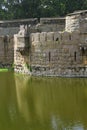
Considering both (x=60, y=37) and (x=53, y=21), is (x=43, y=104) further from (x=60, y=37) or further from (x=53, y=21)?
(x=53, y=21)

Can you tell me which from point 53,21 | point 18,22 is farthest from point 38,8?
point 53,21

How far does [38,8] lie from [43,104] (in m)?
27.5

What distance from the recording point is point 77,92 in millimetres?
20078

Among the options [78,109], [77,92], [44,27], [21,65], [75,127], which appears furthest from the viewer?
[44,27]

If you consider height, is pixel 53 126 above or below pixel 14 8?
below

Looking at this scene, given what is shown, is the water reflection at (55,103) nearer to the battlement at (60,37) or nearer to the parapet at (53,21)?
the battlement at (60,37)

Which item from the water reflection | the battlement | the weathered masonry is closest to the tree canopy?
the weathered masonry

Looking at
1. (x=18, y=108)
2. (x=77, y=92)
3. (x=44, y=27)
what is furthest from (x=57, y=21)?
(x=18, y=108)

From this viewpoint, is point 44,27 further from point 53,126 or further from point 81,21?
point 53,126

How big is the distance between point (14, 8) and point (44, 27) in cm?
1262

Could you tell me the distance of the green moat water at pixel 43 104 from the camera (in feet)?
47.3

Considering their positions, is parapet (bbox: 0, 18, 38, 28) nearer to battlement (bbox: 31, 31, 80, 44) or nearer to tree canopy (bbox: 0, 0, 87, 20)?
tree canopy (bbox: 0, 0, 87, 20)

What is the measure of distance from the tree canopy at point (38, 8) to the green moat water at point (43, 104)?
768 inches

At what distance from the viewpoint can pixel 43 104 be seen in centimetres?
1798
